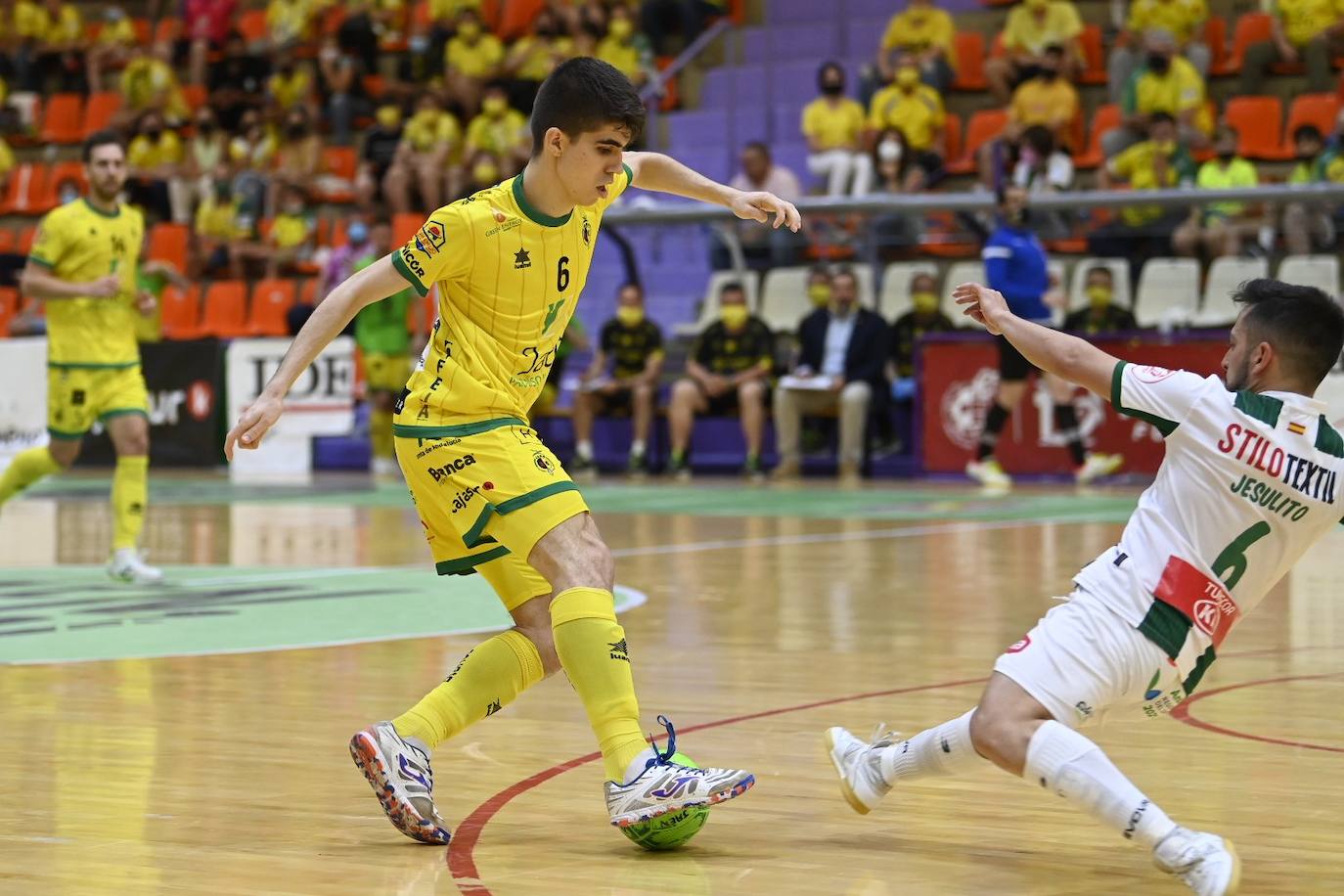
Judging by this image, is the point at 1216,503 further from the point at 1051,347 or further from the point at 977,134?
the point at 977,134

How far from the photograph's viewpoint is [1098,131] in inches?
743

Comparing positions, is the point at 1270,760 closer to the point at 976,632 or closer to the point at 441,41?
the point at 976,632

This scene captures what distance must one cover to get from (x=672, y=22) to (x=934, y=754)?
1912 cm

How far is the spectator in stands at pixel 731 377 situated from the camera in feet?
59.0

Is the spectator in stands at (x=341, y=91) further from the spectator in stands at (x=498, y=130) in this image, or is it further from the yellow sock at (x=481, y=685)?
the yellow sock at (x=481, y=685)

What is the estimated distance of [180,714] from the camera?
245 inches

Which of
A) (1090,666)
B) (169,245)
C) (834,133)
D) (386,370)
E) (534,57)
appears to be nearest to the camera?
(1090,666)

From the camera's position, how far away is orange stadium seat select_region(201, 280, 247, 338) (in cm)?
2192

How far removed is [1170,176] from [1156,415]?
552 inches

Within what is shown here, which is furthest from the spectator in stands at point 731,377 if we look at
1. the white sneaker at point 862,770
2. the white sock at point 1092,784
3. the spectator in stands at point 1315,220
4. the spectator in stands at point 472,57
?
the white sock at point 1092,784

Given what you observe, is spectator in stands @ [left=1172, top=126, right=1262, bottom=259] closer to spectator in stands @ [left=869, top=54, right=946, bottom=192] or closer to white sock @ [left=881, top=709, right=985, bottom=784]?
spectator in stands @ [left=869, top=54, right=946, bottom=192]

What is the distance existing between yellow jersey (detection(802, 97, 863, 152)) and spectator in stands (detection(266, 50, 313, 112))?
754 cm

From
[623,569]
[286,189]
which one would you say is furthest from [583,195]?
[286,189]

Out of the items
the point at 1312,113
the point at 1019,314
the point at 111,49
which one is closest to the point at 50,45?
the point at 111,49
